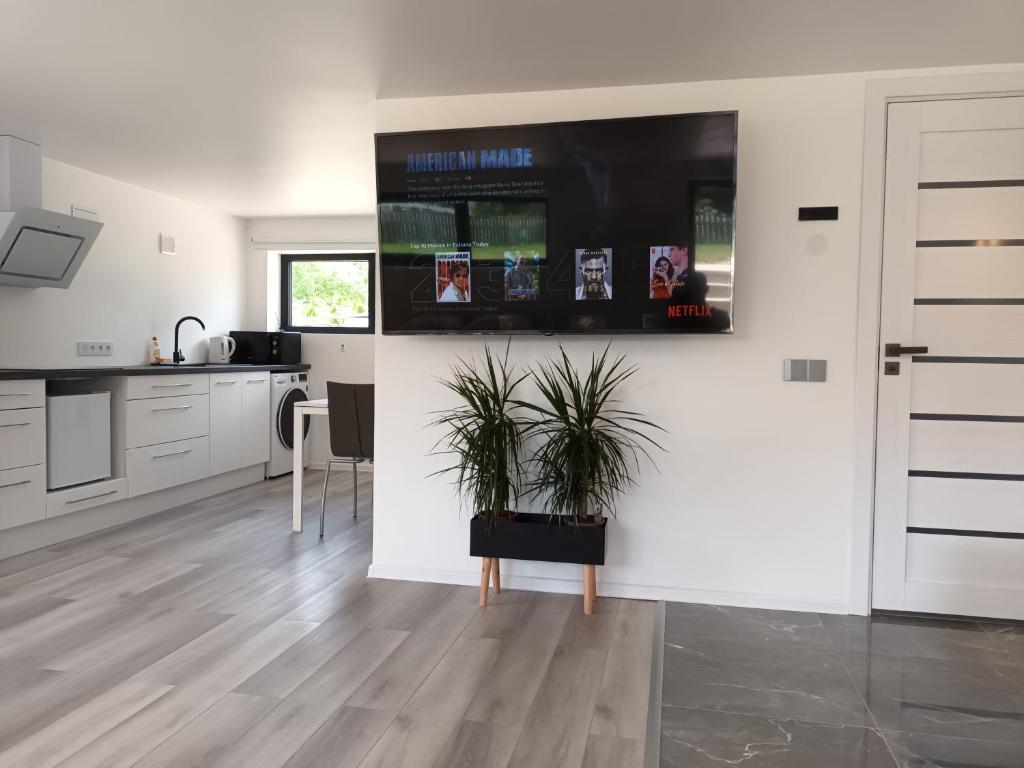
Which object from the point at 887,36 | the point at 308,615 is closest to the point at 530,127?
the point at 887,36

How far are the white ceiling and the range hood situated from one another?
0.23 meters

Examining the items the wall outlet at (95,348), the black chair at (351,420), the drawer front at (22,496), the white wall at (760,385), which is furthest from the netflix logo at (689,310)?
the wall outlet at (95,348)

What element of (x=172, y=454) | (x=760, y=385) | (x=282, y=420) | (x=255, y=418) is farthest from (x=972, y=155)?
(x=282, y=420)

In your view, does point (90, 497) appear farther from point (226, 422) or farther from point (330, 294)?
point (330, 294)

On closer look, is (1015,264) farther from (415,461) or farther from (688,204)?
(415,461)

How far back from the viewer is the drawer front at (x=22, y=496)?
379cm

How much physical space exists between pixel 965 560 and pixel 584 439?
165cm

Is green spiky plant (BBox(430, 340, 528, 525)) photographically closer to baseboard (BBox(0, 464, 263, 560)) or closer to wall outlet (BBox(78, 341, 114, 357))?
baseboard (BBox(0, 464, 263, 560))

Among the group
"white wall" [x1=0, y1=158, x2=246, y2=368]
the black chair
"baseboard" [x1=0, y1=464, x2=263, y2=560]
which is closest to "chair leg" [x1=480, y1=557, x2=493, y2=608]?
the black chair

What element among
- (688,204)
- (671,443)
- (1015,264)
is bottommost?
(671,443)

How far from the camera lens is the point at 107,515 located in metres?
4.55

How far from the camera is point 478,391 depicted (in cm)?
324

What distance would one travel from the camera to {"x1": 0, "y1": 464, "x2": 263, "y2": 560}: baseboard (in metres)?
3.95

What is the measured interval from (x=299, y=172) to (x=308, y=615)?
3063 mm
